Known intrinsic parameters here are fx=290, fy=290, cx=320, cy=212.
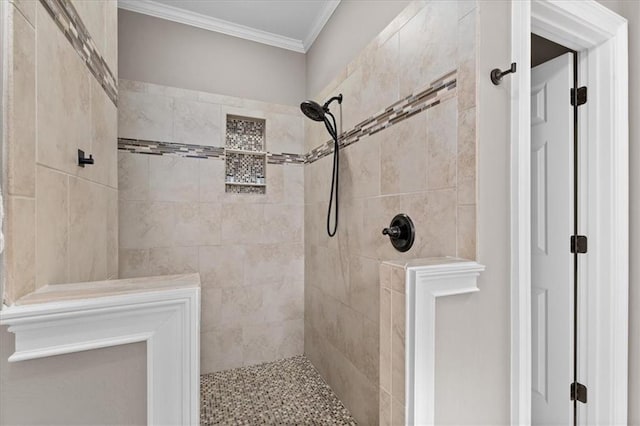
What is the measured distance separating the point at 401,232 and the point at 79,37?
1353 millimetres

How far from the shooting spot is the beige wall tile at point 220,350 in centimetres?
215

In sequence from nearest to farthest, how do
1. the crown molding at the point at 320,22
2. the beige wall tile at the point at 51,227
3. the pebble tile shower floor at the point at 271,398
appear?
the beige wall tile at the point at 51,227 < the pebble tile shower floor at the point at 271,398 < the crown molding at the point at 320,22

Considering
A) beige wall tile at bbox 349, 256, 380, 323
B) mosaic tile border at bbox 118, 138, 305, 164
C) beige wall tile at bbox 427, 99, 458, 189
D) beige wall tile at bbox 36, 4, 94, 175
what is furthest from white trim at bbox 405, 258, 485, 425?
mosaic tile border at bbox 118, 138, 305, 164

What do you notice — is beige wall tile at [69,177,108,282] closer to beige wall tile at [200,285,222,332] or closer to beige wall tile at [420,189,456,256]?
beige wall tile at [200,285,222,332]

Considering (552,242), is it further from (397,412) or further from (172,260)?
(172,260)

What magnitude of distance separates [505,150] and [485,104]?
0.52ft

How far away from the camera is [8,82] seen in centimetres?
56

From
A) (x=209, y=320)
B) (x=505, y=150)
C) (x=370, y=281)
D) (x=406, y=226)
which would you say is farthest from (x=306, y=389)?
(x=505, y=150)

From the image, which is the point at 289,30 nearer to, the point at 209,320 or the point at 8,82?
the point at 8,82

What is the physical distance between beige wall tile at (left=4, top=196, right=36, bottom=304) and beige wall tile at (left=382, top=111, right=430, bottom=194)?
119cm

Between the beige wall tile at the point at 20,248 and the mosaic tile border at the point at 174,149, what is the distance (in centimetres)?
151

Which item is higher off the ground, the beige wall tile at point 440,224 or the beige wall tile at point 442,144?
the beige wall tile at point 442,144

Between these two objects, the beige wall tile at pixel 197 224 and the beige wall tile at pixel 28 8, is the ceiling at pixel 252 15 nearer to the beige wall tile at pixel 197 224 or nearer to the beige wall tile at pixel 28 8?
the beige wall tile at pixel 197 224

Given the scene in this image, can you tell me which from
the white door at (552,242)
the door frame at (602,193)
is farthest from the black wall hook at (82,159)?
the white door at (552,242)
